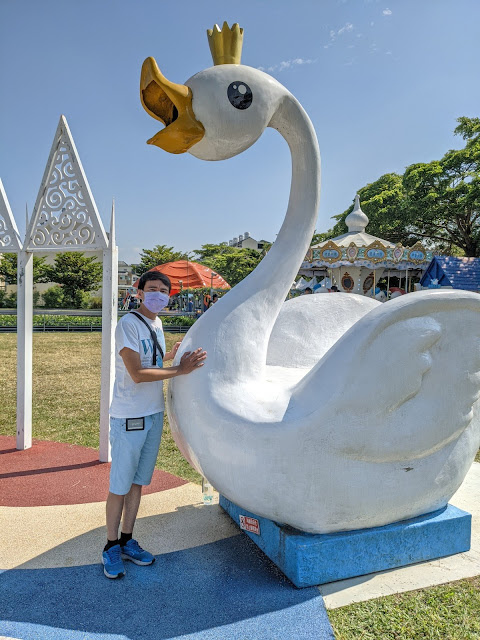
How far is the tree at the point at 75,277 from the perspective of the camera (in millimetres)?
31766

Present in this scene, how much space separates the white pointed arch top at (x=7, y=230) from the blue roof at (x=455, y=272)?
406 inches

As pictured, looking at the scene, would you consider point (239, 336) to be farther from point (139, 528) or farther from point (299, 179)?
point (139, 528)

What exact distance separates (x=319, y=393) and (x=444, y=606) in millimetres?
1090

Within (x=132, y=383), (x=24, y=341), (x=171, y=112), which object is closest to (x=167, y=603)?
(x=132, y=383)

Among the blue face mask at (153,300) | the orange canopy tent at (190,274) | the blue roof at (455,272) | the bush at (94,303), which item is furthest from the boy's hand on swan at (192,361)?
the bush at (94,303)

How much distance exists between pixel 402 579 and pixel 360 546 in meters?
0.27

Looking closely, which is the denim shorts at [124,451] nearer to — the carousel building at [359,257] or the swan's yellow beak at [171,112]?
the swan's yellow beak at [171,112]

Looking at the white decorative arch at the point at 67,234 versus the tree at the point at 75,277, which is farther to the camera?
the tree at the point at 75,277

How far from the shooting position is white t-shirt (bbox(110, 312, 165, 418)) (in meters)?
2.34

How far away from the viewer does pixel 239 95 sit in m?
2.24

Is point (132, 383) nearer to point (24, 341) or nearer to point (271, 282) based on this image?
point (271, 282)

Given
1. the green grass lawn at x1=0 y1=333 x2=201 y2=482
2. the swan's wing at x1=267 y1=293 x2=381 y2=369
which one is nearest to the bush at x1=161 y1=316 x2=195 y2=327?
the green grass lawn at x1=0 y1=333 x2=201 y2=482

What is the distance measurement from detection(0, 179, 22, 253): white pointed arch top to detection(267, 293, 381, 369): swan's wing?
2.51 metres

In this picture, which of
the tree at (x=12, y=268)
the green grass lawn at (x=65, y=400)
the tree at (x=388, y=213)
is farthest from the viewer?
the tree at (x=12, y=268)
